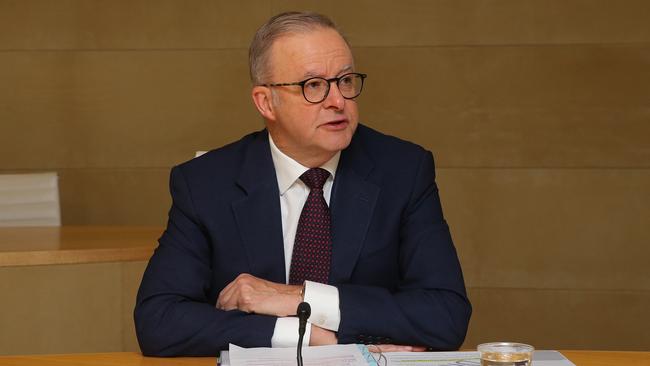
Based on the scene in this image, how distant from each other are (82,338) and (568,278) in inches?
107

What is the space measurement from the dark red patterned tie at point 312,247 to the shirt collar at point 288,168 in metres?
0.10

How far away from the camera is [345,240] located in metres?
2.71

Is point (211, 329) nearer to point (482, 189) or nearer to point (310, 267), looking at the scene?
point (310, 267)

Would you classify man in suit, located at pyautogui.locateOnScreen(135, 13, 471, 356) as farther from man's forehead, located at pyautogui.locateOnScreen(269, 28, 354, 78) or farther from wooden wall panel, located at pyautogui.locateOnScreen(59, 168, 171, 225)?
wooden wall panel, located at pyautogui.locateOnScreen(59, 168, 171, 225)

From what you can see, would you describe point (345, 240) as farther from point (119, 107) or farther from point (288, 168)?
point (119, 107)

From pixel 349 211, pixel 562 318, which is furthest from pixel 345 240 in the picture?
pixel 562 318

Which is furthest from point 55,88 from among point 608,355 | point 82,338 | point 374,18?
point 608,355

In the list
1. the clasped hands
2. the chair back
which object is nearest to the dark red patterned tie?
the clasped hands

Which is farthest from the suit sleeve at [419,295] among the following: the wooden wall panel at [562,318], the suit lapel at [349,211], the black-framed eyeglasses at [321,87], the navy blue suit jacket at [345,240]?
the wooden wall panel at [562,318]

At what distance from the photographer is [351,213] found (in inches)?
108

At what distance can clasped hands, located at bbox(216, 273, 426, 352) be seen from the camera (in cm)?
237

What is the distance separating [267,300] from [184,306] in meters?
0.20

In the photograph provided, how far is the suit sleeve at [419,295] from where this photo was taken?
95.2 inches

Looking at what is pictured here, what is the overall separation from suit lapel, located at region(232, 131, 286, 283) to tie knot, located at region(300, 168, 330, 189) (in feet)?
0.26
